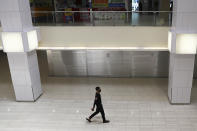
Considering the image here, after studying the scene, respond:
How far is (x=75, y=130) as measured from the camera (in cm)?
776

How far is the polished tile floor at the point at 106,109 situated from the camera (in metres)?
7.96

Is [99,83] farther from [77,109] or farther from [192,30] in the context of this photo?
[192,30]

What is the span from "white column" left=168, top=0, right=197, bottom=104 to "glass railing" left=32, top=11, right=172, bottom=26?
3.58 feet

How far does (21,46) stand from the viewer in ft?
28.9

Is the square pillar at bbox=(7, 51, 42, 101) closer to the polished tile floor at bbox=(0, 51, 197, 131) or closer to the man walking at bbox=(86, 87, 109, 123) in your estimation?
the polished tile floor at bbox=(0, 51, 197, 131)

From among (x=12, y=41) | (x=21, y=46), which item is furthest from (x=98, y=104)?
(x=12, y=41)

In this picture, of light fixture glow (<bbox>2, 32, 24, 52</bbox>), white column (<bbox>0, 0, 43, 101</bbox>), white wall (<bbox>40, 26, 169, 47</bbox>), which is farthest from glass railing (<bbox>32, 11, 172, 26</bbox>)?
light fixture glow (<bbox>2, 32, 24, 52</bbox>)

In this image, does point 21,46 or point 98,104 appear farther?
point 21,46

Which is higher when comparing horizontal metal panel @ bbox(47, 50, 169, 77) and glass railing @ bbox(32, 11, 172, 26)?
glass railing @ bbox(32, 11, 172, 26)

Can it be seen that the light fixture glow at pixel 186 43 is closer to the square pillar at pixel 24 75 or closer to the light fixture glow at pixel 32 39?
the light fixture glow at pixel 32 39

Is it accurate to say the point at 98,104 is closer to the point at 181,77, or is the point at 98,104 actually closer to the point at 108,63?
the point at 181,77

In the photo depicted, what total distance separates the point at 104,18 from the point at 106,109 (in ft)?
13.1

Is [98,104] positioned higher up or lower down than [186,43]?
lower down

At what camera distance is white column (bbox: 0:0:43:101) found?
8.54 m
